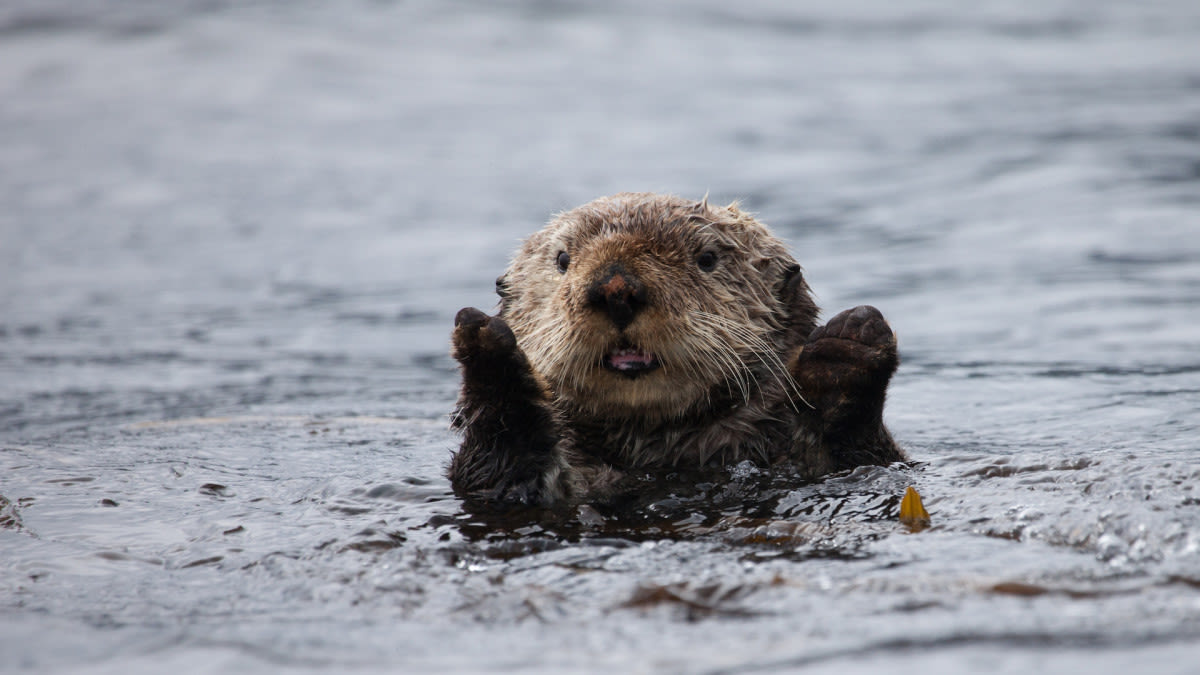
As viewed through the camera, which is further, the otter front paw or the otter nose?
the otter front paw

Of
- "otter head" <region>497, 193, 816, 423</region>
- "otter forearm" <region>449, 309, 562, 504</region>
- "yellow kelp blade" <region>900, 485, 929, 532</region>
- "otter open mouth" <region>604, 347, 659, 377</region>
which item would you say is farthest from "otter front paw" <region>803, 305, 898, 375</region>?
"otter forearm" <region>449, 309, 562, 504</region>

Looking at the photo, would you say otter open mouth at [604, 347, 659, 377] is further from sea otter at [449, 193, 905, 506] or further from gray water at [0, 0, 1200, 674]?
gray water at [0, 0, 1200, 674]

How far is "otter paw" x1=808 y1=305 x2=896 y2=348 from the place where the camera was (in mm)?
4039

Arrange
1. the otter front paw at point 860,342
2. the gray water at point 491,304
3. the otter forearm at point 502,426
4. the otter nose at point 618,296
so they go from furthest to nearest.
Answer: the otter front paw at point 860,342
the otter forearm at point 502,426
the otter nose at point 618,296
the gray water at point 491,304

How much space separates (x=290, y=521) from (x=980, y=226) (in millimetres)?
9102

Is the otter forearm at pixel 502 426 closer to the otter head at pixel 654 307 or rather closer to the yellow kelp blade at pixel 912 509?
the otter head at pixel 654 307

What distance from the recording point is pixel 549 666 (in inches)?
110

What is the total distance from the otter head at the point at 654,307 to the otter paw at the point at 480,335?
→ 25cm

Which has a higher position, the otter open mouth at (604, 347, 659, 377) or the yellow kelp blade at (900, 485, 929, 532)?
the otter open mouth at (604, 347, 659, 377)

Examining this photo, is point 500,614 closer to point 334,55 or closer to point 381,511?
point 381,511

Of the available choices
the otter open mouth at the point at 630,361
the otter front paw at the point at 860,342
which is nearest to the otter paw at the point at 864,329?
the otter front paw at the point at 860,342

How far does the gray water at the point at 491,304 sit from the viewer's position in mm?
3043

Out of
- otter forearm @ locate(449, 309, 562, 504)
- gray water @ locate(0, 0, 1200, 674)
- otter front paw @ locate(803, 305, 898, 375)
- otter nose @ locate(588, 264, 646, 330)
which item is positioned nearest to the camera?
gray water @ locate(0, 0, 1200, 674)

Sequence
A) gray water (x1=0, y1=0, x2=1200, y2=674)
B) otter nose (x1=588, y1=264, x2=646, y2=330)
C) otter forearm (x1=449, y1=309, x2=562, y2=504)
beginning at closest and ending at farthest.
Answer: gray water (x1=0, y1=0, x2=1200, y2=674), otter nose (x1=588, y1=264, x2=646, y2=330), otter forearm (x1=449, y1=309, x2=562, y2=504)
